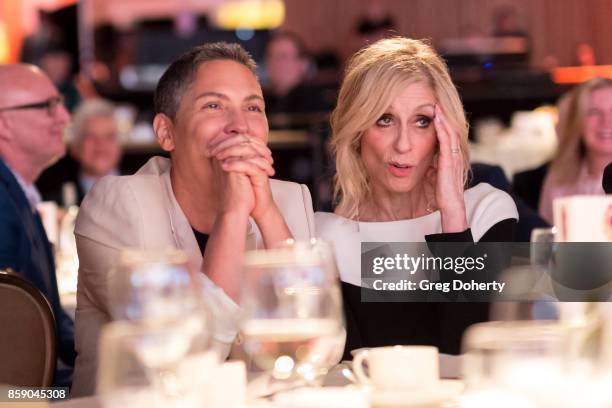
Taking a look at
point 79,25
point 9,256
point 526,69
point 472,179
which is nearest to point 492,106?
point 526,69

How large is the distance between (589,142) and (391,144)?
1.55m

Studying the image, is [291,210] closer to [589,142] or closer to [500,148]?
[589,142]

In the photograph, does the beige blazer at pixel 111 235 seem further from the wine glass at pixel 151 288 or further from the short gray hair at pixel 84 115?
the short gray hair at pixel 84 115

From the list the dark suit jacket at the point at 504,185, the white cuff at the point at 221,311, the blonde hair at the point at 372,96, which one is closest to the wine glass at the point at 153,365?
the white cuff at the point at 221,311

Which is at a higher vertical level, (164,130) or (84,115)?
(164,130)

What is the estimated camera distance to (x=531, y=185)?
4207 millimetres

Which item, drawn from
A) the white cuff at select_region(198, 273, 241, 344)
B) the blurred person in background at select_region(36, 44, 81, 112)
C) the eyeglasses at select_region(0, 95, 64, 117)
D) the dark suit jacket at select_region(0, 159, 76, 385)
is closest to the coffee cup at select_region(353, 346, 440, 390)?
the white cuff at select_region(198, 273, 241, 344)

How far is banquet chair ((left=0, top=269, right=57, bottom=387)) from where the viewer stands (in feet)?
7.47

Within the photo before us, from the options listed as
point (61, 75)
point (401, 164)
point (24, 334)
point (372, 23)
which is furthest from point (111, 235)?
point (372, 23)

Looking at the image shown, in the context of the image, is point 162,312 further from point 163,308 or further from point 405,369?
point 405,369

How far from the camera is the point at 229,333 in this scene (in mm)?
1798

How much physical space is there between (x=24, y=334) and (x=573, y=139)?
246cm

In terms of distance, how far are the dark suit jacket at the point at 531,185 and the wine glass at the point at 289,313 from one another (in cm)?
299

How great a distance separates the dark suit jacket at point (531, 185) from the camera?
4.17 meters
